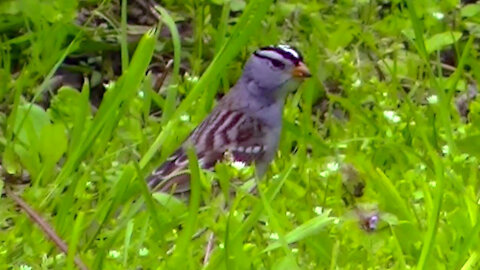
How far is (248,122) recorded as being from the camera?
4.97m

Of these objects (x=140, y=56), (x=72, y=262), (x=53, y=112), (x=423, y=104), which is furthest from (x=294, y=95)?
(x=72, y=262)

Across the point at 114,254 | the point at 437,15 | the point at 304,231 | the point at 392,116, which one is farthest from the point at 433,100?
the point at 114,254

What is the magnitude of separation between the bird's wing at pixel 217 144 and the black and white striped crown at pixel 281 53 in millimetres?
203

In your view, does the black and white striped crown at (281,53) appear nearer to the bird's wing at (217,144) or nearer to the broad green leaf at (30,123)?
the bird's wing at (217,144)

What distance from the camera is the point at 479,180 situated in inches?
176

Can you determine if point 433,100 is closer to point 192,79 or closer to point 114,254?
point 192,79

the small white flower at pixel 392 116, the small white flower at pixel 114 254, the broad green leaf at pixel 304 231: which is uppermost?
the broad green leaf at pixel 304 231

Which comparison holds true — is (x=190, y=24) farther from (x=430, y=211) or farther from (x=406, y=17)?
(x=430, y=211)

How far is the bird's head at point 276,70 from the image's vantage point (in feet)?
16.5

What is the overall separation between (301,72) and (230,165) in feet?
3.97

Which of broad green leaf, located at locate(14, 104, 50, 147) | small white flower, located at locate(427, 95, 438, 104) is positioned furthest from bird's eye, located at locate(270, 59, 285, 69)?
broad green leaf, located at locate(14, 104, 50, 147)

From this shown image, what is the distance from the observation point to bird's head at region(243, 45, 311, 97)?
5020 millimetres

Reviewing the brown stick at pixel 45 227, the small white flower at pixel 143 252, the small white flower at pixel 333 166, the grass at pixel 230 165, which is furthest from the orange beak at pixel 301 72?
the small white flower at pixel 143 252

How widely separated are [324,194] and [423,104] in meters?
1.08
